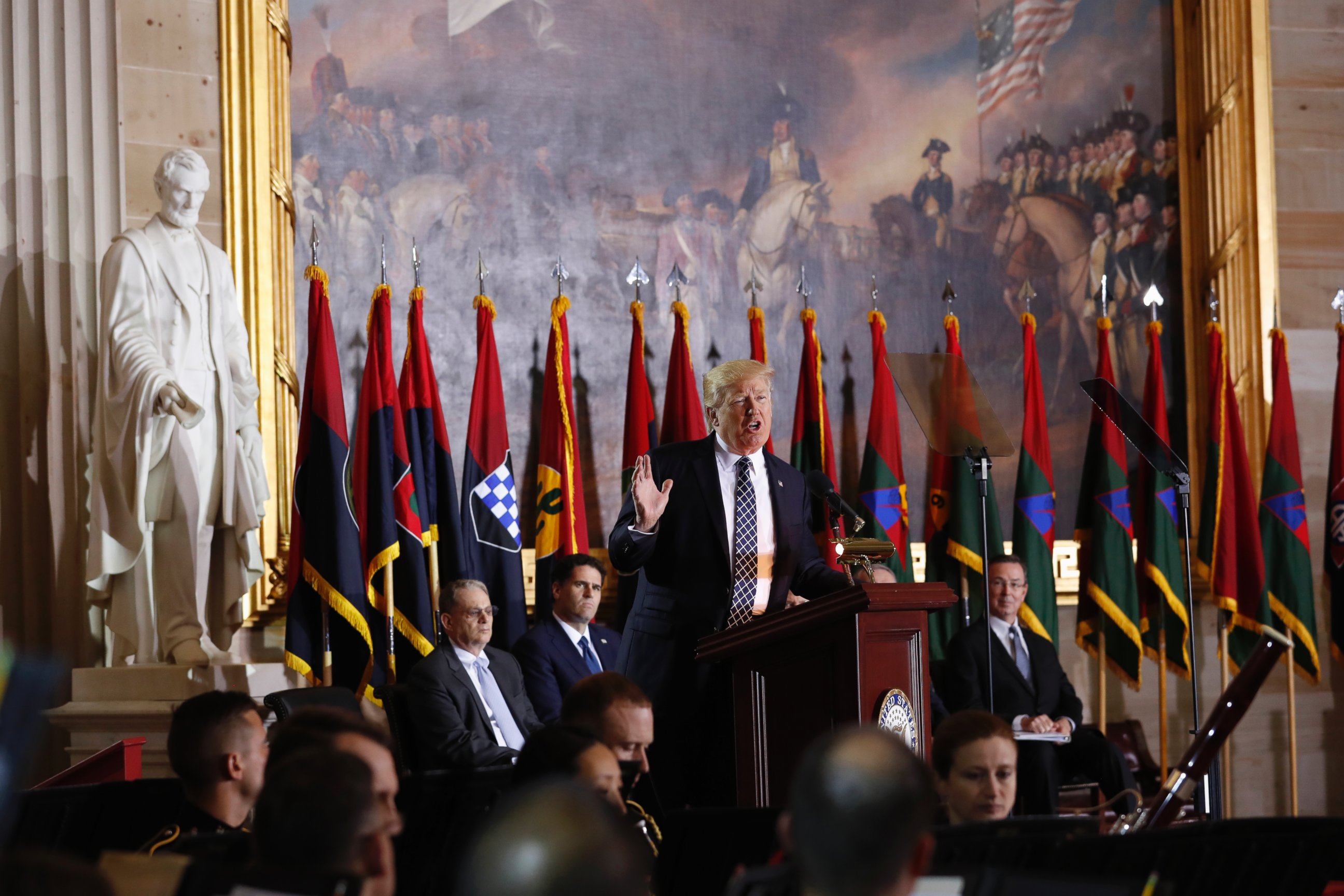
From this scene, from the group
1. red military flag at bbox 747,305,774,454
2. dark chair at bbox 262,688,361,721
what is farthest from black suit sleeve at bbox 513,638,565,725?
red military flag at bbox 747,305,774,454

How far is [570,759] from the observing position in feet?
9.95

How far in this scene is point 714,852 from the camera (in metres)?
3.04

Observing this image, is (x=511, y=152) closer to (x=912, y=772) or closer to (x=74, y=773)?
(x=74, y=773)

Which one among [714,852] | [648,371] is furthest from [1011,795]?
[648,371]

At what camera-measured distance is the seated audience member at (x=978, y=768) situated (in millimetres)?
3691

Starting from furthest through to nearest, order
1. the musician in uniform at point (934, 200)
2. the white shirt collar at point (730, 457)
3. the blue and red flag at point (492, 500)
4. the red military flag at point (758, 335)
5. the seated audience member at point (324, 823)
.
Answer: the musician in uniform at point (934, 200)
the red military flag at point (758, 335)
the blue and red flag at point (492, 500)
the white shirt collar at point (730, 457)
the seated audience member at point (324, 823)

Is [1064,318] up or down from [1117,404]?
up

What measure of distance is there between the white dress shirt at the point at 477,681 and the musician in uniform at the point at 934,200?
4380 millimetres

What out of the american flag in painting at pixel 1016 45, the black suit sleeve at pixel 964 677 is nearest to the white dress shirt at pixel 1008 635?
the black suit sleeve at pixel 964 677

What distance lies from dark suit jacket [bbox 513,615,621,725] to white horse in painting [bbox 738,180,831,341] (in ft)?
9.33

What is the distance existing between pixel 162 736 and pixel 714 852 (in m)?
4.32

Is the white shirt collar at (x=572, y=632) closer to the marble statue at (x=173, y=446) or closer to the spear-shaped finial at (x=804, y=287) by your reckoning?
the marble statue at (x=173, y=446)

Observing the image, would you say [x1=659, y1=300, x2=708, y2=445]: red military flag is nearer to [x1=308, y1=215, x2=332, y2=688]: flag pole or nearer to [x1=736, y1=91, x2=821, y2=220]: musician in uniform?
[x1=736, y1=91, x2=821, y2=220]: musician in uniform

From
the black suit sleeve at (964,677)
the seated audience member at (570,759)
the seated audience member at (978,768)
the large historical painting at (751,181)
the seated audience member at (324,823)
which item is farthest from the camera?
the large historical painting at (751,181)
